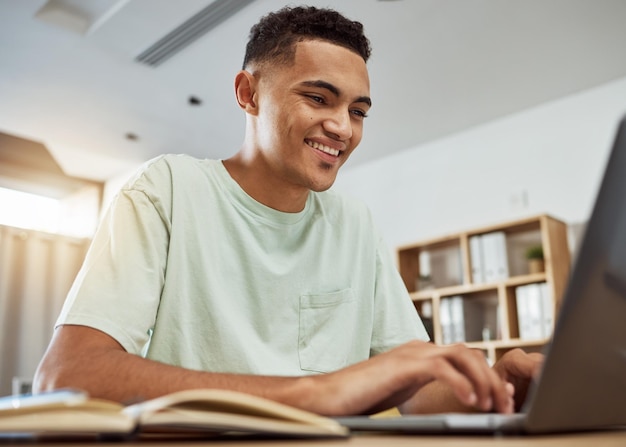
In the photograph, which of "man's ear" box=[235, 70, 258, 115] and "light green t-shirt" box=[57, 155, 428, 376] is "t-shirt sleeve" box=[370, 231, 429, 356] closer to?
"light green t-shirt" box=[57, 155, 428, 376]

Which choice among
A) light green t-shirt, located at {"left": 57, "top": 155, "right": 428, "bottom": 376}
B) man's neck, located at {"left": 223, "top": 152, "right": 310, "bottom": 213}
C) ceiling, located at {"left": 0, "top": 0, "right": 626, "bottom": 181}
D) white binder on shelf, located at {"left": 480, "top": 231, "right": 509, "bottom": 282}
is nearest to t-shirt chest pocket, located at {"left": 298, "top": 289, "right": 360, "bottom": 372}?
light green t-shirt, located at {"left": 57, "top": 155, "right": 428, "bottom": 376}

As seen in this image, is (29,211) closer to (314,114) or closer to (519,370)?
(314,114)

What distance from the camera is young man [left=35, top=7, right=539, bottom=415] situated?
0.79 m

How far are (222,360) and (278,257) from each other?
22 centimetres

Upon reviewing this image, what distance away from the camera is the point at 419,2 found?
3.25 meters

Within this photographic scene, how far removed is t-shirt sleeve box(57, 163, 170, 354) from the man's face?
277mm

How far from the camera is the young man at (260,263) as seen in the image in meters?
0.79

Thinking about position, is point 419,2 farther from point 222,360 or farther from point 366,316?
point 222,360

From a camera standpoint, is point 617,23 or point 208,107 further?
point 208,107

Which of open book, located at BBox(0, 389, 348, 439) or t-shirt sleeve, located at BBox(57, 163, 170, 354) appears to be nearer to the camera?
open book, located at BBox(0, 389, 348, 439)

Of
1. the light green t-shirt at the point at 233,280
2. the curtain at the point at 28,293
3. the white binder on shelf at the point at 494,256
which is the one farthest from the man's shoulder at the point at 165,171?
the curtain at the point at 28,293

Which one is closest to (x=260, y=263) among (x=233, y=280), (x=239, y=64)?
(x=233, y=280)

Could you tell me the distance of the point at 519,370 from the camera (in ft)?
2.48

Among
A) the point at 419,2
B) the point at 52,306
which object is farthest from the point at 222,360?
the point at 52,306
